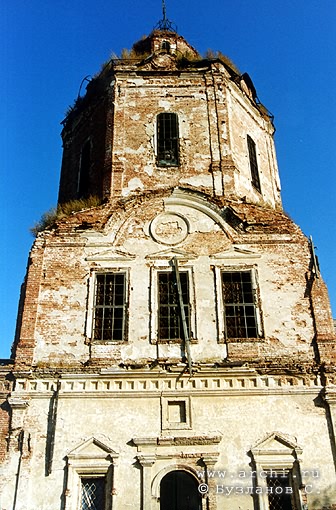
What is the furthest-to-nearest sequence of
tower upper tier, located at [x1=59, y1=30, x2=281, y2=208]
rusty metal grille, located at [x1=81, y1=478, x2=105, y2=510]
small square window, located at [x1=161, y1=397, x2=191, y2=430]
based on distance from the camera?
1. tower upper tier, located at [x1=59, y1=30, x2=281, y2=208]
2. small square window, located at [x1=161, y1=397, x2=191, y2=430]
3. rusty metal grille, located at [x1=81, y1=478, x2=105, y2=510]

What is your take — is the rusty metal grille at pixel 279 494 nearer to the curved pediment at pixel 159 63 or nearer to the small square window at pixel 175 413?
the small square window at pixel 175 413

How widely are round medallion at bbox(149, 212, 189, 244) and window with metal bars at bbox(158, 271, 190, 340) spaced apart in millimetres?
954

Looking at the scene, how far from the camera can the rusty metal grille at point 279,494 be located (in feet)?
36.8

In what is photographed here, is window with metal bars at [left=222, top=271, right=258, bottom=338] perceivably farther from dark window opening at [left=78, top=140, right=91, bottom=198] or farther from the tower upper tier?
dark window opening at [left=78, top=140, right=91, bottom=198]

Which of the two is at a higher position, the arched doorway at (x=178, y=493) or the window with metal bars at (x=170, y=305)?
the window with metal bars at (x=170, y=305)

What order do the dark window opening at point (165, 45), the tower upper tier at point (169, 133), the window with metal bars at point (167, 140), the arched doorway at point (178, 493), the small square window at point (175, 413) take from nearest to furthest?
the small square window at point (175, 413) < the arched doorway at point (178, 493) < the tower upper tier at point (169, 133) < the window with metal bars at point (167, 140) < the dark window opening at point (165, 45)

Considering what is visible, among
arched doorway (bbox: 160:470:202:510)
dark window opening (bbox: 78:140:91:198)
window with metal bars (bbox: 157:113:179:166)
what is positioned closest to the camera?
arched doorway (bbox: 160:470:202:510)

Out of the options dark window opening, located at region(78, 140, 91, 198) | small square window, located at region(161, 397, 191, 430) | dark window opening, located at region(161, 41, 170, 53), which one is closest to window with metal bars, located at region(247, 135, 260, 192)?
dark window opening, located at region(161, 41, 170, 53)

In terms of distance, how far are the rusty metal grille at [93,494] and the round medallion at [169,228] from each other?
18.7 ft

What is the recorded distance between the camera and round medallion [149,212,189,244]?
1408 cm

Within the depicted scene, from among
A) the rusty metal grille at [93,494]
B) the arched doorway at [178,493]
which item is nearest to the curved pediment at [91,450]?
the rusty metal grille at [93,494]

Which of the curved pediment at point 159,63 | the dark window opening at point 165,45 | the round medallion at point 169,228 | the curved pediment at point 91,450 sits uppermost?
the dark window opening at point 165,45

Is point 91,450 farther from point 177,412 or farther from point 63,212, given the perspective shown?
point 63,212

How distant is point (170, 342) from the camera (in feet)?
41.4
